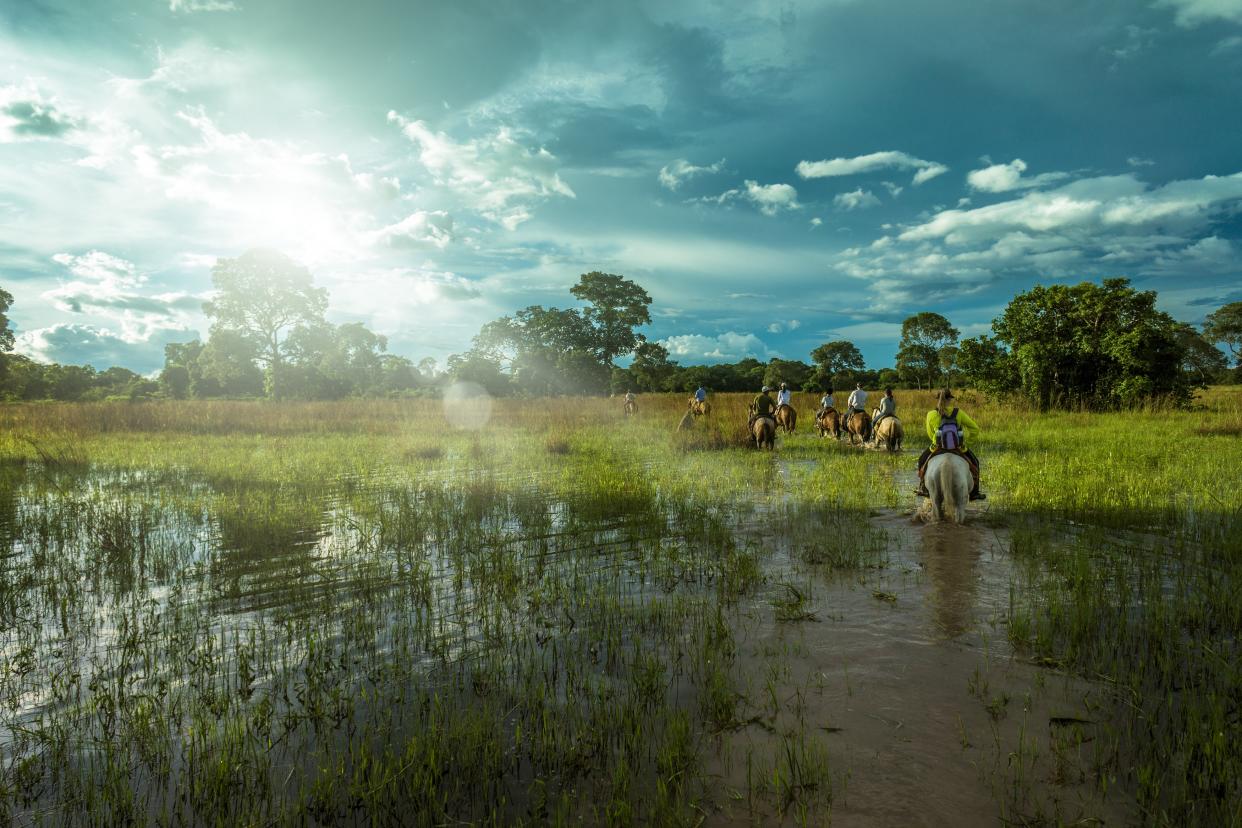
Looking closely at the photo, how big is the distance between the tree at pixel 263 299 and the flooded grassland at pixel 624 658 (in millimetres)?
43476

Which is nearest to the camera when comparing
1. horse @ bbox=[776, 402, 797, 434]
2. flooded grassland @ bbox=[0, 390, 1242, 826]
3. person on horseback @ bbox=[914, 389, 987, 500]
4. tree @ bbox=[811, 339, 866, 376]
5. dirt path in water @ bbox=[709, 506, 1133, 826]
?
dirt path in water @ bbox=[709, 506, 1133, 826]

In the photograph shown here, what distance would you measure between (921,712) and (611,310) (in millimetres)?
49798

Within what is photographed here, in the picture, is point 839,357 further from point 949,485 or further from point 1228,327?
point 949,485

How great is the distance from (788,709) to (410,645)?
9.31 feet

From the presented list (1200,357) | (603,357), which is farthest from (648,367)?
(1200,357)

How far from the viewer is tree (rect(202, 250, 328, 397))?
46688mm

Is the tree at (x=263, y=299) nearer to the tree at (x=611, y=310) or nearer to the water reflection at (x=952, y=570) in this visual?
the tree at (x=611, y=310)

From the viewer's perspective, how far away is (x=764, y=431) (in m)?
16.9

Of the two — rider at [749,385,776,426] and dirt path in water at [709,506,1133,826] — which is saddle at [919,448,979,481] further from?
rider at [749,385,776,426]

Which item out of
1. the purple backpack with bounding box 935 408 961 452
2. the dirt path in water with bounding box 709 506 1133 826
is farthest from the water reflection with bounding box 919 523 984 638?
the purple backpack with bounding box 935 408 961 452

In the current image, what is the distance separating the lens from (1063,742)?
3.07 metres

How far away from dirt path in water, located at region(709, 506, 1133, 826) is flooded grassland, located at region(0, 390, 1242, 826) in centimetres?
2

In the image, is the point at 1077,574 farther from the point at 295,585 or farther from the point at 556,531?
the point at 295,585

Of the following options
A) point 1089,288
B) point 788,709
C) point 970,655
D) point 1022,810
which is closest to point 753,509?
point 970,655
